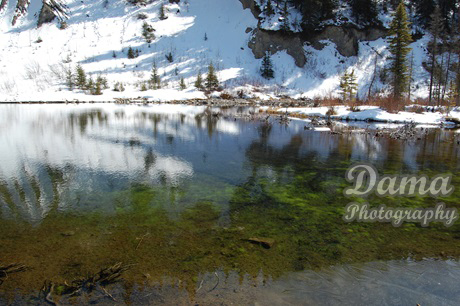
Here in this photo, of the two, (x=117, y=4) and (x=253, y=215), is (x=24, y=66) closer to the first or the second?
(x=117, y=4)

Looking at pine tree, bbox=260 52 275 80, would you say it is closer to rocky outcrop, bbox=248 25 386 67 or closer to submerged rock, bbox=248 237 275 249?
rocky outcrop, bbox=248 25 386 67

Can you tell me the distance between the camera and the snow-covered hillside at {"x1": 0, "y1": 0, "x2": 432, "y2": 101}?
55.7m

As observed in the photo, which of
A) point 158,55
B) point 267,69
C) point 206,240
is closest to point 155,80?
point 158,55

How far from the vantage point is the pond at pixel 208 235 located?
3.93 metres

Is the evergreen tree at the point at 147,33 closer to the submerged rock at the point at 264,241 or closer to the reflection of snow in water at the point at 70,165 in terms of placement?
the reflection of snow in water at the point at 70,165

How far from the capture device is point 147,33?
233ft

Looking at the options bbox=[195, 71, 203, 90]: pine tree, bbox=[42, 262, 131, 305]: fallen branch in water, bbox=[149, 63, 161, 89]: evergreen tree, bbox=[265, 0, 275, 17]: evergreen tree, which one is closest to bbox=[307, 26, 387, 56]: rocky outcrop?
bbox=[265, 0, 275, 17]: evergreen tree

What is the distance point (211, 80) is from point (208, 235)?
53472 millimetres

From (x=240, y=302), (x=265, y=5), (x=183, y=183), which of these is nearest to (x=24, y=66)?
(x=265, y=5)

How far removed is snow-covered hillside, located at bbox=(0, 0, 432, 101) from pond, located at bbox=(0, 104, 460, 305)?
149 ft

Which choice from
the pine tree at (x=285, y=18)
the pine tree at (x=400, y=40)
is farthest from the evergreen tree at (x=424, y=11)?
the pine tree at (x=400, y=40)

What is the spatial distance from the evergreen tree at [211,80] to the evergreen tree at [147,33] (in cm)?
2338

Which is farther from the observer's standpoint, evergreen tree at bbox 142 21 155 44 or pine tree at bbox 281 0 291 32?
evergreen tree at bbox 142 21 155 44

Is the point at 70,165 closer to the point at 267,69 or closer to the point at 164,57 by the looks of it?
the point at 267,69
